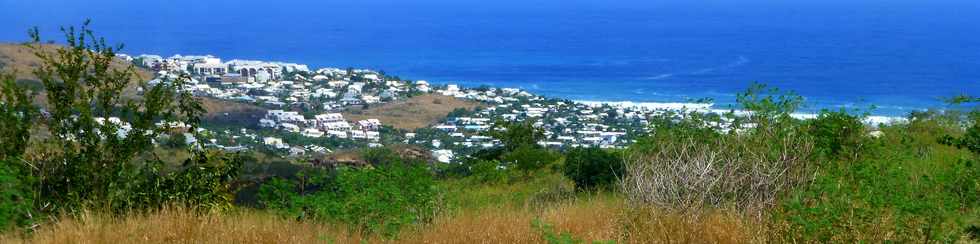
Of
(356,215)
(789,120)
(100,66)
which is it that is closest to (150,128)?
(100,66)

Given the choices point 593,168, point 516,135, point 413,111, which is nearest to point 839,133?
point 593,168

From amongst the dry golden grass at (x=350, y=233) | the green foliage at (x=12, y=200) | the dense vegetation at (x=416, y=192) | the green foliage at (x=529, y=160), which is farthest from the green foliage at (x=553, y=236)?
the green foliage at (x=529, y=160)

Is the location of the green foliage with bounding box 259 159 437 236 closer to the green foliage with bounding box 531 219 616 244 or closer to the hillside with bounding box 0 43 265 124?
the green foliage with bounding box 531 219 616 244

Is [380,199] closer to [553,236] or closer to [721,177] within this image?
[553,236]

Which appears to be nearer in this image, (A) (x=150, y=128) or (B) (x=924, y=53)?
(A) (x=150, y=128)

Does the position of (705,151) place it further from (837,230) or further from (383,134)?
(383,134)

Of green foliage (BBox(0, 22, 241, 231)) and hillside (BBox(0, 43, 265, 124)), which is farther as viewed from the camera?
hillside (BBox(0, 43, 265, 124))

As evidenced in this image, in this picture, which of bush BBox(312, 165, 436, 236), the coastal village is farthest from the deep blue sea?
bush BBox(312, 165, 436, 236)
